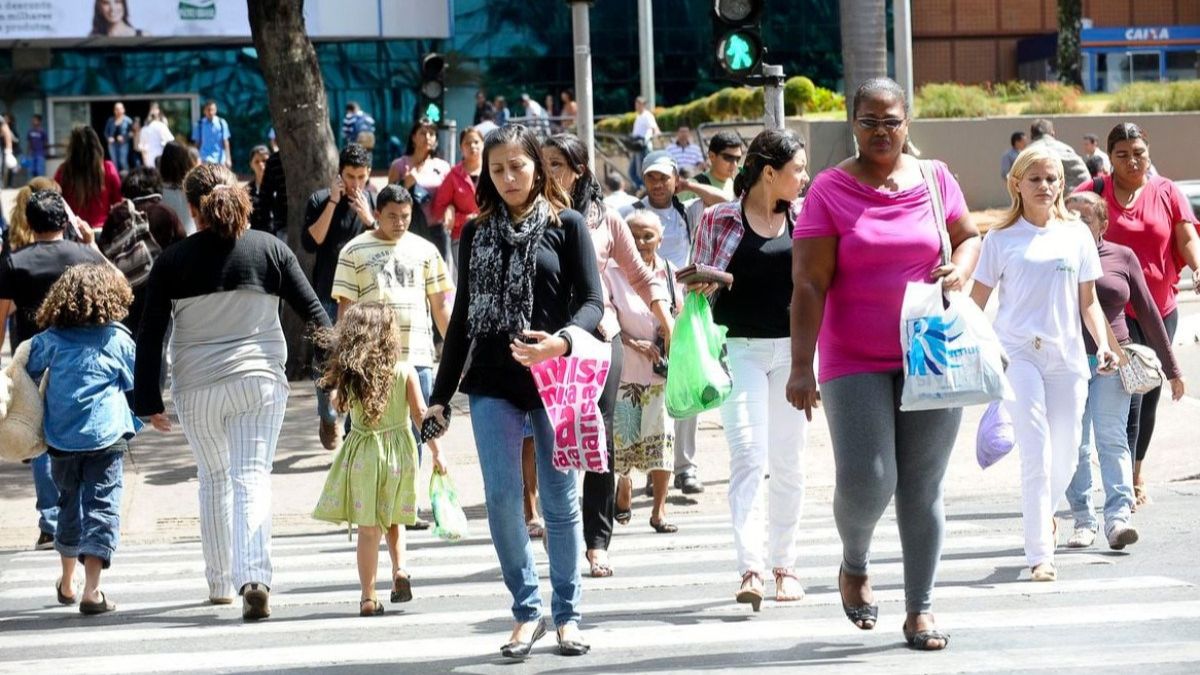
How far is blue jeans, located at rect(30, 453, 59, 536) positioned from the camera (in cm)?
961

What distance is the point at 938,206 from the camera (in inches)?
248

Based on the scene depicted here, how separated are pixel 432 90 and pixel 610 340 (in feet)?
48.5

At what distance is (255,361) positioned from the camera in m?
7.92

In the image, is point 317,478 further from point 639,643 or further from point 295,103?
point 639,643

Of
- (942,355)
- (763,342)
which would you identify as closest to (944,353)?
(942,355)

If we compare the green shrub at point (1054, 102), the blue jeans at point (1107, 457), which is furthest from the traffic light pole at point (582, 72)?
the green shrub at point (1054, 102)

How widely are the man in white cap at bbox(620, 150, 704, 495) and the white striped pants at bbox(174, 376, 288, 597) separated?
3.40m

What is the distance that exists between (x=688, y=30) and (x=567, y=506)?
47809 millimetres

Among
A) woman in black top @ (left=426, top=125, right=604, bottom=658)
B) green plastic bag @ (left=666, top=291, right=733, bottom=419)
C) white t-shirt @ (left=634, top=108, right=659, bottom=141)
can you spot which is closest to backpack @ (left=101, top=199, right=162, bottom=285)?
green plastic bag @ (left=666, top=291, right=733, bottom=419)

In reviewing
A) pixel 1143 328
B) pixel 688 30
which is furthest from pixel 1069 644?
pixel 688 30

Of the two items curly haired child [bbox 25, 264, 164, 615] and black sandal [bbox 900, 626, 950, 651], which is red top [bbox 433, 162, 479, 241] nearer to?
curly haired child [bbox 25, 264, 164, 615]

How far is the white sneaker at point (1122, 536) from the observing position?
8574 mm

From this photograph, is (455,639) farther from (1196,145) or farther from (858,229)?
(1196,145)

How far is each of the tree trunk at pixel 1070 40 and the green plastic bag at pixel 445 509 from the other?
3627cm
